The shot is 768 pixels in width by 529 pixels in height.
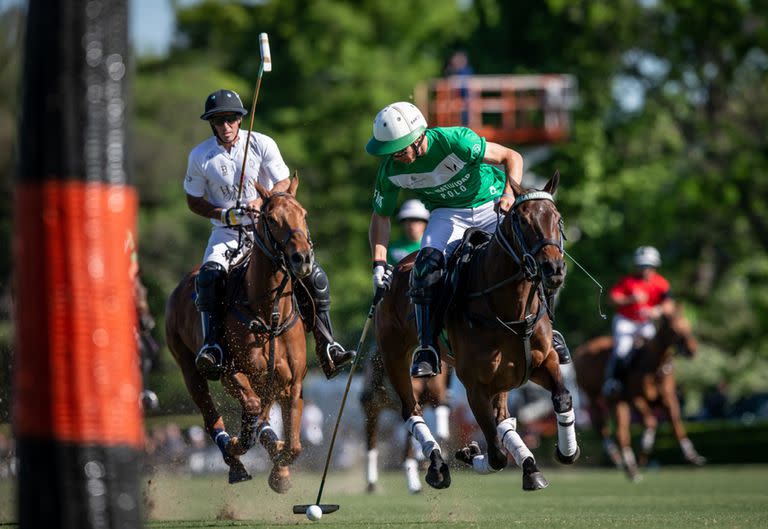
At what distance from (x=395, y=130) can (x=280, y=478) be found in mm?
2671

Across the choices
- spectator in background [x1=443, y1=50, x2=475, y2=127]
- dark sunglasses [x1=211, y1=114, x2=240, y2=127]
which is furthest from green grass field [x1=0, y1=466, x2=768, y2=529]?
spectator in background [x1=443, y1=50, x2=475, y2=127]

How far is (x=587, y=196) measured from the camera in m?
33.2

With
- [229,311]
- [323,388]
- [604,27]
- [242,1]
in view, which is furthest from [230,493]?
[242,1]

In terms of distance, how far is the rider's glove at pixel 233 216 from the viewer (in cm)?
1030

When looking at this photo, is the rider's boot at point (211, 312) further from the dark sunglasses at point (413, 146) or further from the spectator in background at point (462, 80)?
the spectator in background at point (462, 80)

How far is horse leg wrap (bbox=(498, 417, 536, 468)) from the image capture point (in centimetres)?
937

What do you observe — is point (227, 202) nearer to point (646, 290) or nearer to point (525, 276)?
point (525, 276)

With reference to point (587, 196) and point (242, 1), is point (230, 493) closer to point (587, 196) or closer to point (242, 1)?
point (587, 196)

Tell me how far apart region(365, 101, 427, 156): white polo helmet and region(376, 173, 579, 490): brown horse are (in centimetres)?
91

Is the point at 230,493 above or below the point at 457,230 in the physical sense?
below

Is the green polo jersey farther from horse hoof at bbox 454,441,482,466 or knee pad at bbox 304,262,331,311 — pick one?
horse hoof at bbox 454,441,482,466

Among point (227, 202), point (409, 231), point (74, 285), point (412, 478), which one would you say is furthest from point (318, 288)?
point (74, 285)

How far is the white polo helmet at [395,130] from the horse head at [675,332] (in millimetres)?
10529

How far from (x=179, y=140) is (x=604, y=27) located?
11182mm
